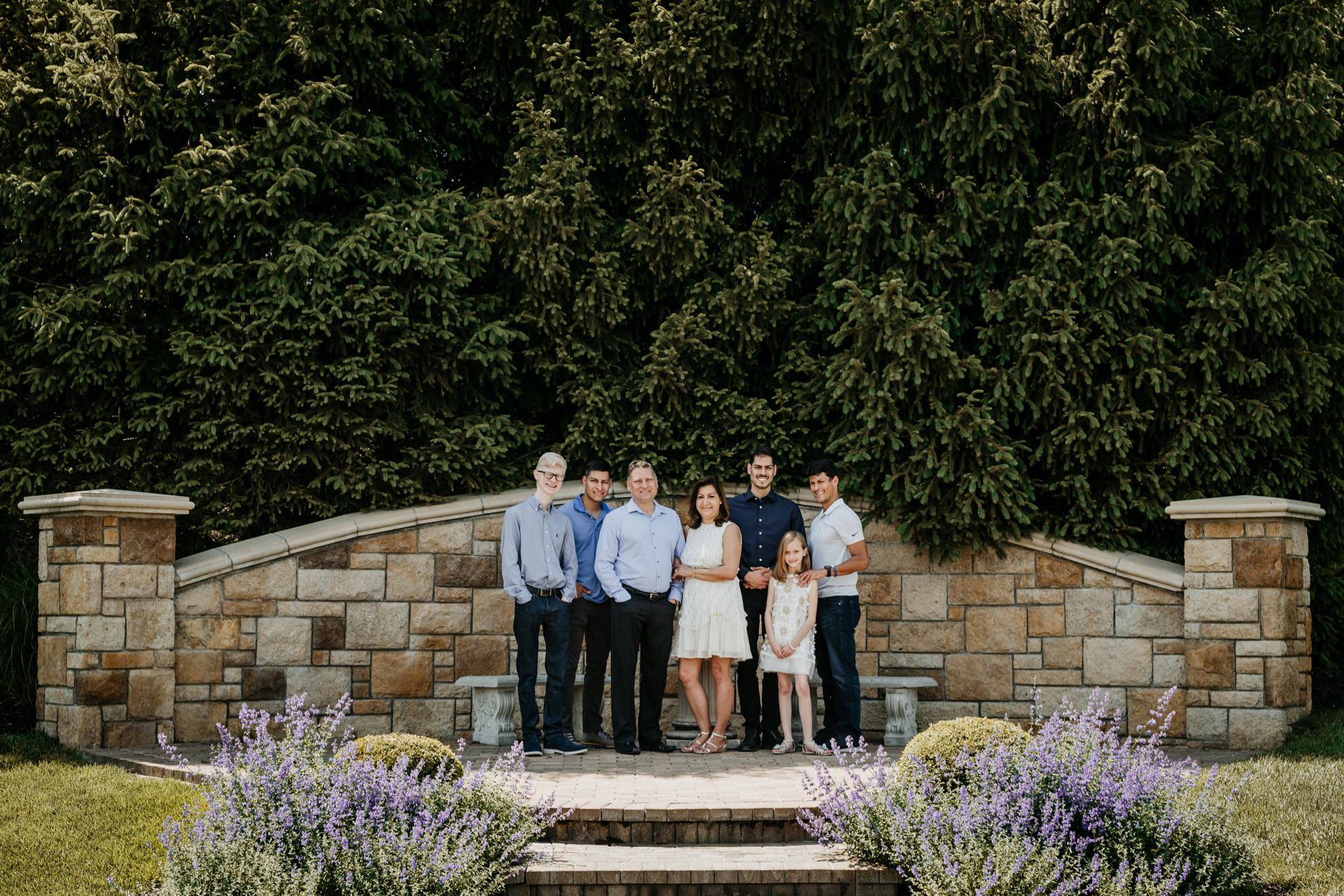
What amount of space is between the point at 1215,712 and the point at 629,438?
15.3ft

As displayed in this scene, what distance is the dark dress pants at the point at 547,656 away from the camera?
830cm

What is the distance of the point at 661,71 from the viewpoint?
10234mm

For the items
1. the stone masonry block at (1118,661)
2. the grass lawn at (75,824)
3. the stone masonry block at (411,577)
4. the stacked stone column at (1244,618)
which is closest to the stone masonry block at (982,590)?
the stone masonry block at (1118,661)

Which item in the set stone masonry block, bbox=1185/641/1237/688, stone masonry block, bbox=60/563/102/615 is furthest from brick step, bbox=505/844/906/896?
stone masonry block, bbox=60/563/102/615

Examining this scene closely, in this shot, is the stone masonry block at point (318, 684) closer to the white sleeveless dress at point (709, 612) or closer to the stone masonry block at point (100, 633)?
the stone masonry block at point (100, 633)

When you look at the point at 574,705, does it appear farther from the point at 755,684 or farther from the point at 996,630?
the point at 996,630

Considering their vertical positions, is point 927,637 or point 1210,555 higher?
point 1210,555

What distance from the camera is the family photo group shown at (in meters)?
8.35

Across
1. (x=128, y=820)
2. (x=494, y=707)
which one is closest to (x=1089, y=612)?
(x=494, y=707)

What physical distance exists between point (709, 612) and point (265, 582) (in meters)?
3.37

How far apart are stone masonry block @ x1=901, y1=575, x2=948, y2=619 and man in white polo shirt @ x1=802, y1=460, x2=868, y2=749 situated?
1.44 metres

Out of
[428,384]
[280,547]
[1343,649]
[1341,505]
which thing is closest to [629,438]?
[428,384]

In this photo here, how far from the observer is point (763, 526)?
870 centimetres

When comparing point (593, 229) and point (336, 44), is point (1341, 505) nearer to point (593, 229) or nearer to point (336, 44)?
point (593, 229)
